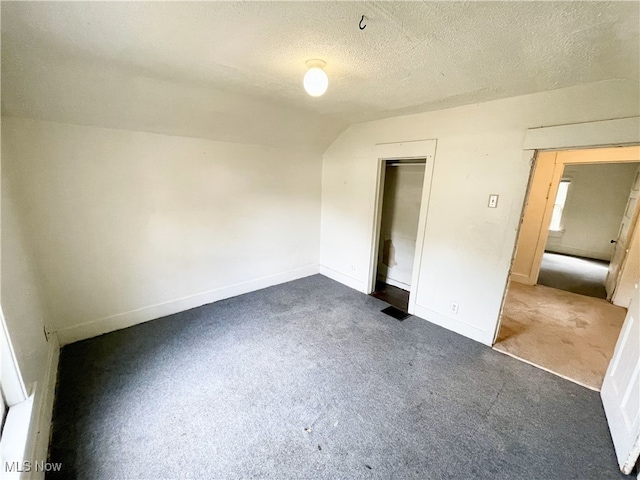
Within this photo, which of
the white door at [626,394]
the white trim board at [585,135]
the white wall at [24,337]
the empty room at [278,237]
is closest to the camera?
the white wall at [24,337]

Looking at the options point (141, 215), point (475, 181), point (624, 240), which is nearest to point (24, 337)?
point (141, 215)

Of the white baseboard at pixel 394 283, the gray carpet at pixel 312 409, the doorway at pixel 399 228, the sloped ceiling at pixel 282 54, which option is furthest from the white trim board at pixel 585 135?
the white baseboard at pixel 394 283

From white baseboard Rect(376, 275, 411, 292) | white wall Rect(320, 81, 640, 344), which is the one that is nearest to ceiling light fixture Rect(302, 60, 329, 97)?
white wall Rect(320, 81, 640, 344)

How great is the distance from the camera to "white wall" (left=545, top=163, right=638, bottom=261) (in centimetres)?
550

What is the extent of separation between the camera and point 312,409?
5.70 feet

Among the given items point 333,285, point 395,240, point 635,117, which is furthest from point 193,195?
point 635,117

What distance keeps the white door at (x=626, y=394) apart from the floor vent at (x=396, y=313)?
1.57m

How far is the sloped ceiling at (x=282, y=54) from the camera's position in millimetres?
1096

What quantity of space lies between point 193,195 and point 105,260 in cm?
100

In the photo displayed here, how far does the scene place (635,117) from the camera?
1.65m

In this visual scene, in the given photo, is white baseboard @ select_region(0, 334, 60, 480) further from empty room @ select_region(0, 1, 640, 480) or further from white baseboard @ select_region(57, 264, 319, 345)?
white baseboard @ select_region(57, 264, 319, 345)

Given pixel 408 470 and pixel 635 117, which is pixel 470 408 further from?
pixel 635 117

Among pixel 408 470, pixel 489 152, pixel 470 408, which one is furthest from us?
pixel 489 152

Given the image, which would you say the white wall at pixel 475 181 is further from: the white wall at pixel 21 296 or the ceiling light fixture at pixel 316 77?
the white wall at pixel 21 296
